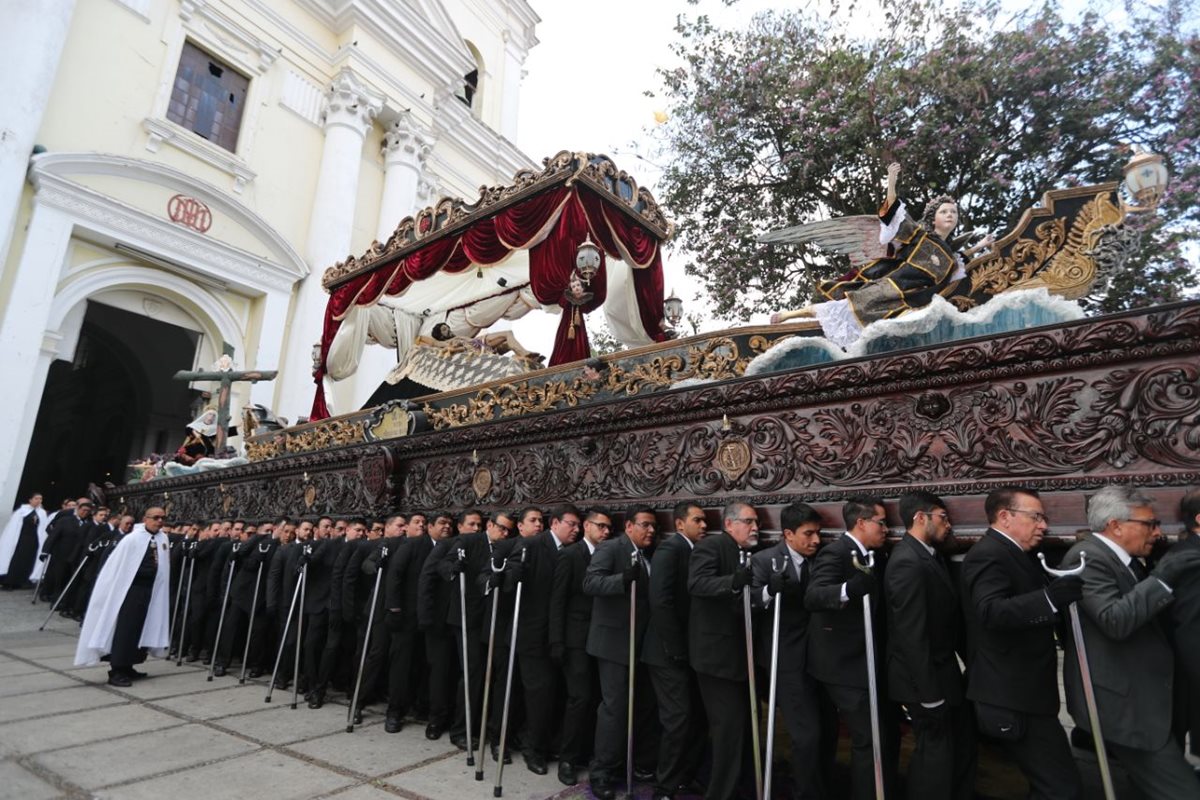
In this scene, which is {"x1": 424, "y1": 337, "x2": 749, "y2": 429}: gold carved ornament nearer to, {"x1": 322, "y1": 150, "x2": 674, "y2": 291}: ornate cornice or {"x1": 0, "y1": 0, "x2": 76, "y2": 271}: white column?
{"x1": 322, "y1": 150, "x2": 674, "y2": 291}: ornate cornice

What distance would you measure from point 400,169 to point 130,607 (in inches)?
573

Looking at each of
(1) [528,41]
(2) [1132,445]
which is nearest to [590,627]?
(2) [1132,445]

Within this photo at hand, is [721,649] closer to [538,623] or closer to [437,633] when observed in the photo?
[538,623]

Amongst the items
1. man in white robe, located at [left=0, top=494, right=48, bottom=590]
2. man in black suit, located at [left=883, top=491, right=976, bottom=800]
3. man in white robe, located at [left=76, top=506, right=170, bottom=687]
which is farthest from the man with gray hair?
man in white robe, located at [left=0, top=494, right=48, bottom=590]

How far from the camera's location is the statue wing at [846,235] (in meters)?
4.80

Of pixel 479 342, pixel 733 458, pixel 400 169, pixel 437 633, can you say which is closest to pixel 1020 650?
pixel 733 458

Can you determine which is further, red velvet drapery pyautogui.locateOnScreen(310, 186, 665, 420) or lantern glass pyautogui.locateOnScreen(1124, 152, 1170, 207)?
red velvet drapery pyautogui.locateOnScreen(310, 186, 665, 420)

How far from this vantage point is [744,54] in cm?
1072

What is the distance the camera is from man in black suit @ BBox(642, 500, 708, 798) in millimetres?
3482

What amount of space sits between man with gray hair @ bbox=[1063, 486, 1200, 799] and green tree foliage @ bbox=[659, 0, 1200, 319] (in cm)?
636

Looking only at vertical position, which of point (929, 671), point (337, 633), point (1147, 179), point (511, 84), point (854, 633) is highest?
point (511, 84)

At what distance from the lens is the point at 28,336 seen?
11.4 m

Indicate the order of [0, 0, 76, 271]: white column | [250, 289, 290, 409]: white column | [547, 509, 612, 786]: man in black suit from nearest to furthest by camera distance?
[547, 509, 612, 786]: man in black suit < [0, 0, 76, 271]: white column < [250, 289, 290, 409]: white column

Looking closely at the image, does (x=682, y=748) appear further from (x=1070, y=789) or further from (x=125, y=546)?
(x=125, y=546)
